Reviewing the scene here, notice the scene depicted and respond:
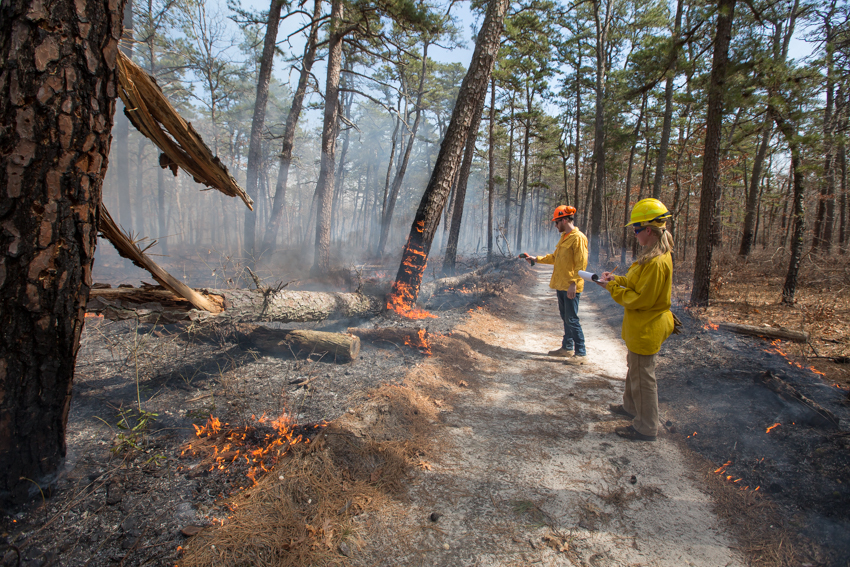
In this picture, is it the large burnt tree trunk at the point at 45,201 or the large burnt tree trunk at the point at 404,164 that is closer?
the large burnt tree trunk at the point at 45,201

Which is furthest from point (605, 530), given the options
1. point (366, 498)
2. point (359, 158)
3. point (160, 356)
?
point (359, 158)

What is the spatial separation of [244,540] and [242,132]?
3319 centimetres

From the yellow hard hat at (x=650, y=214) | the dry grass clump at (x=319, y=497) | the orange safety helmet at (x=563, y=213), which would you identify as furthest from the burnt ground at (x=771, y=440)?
the orange safety helmet at (x=563, y=213)

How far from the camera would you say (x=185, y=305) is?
370 centimetres

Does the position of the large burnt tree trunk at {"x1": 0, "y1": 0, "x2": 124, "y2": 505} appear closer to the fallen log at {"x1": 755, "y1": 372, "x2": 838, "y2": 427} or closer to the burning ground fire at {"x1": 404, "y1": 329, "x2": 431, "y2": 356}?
the burning ground fire at {"x1": 404, "y1": 329, "x2": 431, "y2": 356}

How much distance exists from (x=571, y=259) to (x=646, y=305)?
2193mm

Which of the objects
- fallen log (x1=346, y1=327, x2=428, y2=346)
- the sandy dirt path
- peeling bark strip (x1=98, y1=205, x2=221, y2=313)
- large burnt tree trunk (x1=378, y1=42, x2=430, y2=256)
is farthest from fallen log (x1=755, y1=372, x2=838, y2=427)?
large burnt tree trunk (x1=378, y1=42, x2=430, y2=256)

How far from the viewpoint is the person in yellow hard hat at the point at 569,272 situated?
216 inches

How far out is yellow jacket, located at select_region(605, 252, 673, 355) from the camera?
334cm

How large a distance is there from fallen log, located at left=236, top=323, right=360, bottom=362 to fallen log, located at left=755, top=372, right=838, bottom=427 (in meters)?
4.77

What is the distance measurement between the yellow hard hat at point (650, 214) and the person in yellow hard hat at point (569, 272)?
6.08 feet

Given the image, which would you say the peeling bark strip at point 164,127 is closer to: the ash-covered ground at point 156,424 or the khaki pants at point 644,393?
the ash-covered ground at point 156,424

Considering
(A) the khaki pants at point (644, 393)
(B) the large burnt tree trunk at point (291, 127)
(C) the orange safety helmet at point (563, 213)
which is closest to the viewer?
(A) the khaki pants at point (644, 393)

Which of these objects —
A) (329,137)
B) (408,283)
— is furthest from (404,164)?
(408,283)
